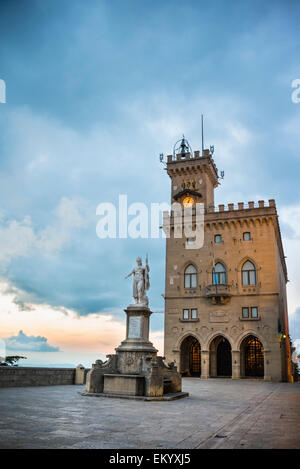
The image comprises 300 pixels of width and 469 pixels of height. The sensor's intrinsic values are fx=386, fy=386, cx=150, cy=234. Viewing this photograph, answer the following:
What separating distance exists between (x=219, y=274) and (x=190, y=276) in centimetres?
315

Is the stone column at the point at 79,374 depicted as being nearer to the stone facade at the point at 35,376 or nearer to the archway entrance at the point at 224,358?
the stone facade at the point at 35,376

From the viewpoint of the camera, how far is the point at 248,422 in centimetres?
930

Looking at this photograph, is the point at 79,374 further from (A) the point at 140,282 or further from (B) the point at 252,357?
(B) the point at 252,357

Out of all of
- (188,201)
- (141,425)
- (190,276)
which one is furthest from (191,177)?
(141,425)

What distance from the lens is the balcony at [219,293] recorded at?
123ft

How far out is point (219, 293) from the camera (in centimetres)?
3747

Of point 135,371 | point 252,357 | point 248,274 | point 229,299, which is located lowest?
point 252,357

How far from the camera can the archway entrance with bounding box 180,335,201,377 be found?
39625 mm

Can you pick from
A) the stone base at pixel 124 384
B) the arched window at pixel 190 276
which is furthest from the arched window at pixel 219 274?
the stone base at pixel 124 384

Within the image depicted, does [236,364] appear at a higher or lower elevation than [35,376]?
lower

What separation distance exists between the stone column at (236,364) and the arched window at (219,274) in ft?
22.3
